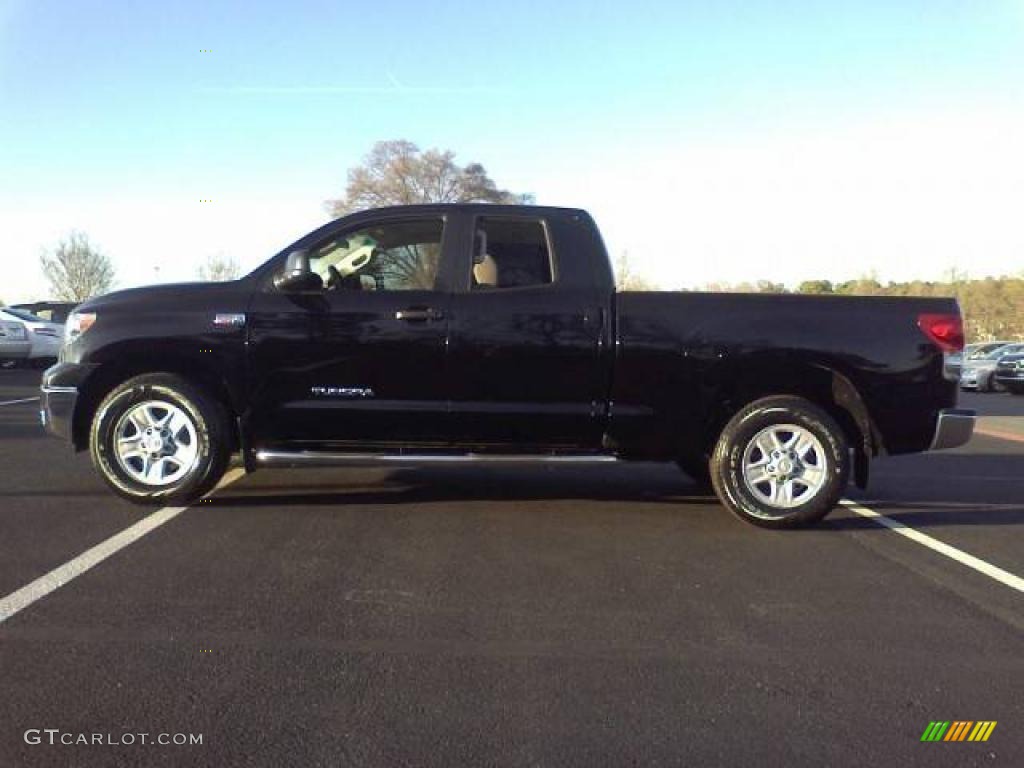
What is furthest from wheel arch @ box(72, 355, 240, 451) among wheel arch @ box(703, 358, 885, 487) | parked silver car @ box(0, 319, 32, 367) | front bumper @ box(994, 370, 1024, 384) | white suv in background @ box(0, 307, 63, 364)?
front bumper @ box(994, 370, 1024, 384)

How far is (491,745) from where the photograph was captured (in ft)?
8.97

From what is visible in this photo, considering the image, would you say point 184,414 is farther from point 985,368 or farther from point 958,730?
point 985,368

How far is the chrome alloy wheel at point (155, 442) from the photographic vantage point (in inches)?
216

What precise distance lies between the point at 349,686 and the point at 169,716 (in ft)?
2.09

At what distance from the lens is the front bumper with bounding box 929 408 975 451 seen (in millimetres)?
5453

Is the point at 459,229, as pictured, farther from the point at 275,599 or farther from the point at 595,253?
the point at 275,599

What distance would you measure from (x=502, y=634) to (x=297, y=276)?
2.82m

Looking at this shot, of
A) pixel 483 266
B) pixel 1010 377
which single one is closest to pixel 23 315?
pixel 483 266

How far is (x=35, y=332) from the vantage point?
59.6ft

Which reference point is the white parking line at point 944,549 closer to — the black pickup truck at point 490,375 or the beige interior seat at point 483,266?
the black pickup truck at point 490,375

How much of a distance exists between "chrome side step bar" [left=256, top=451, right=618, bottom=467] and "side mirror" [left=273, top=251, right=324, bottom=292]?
111 centimetres

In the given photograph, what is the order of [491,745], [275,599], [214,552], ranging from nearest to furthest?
[491,745], [275,599], [214,552]

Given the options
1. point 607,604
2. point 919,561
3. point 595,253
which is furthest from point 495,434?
point 919,561

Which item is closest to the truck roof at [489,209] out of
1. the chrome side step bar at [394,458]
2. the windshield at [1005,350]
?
the chrome side step bar at [394,458]
